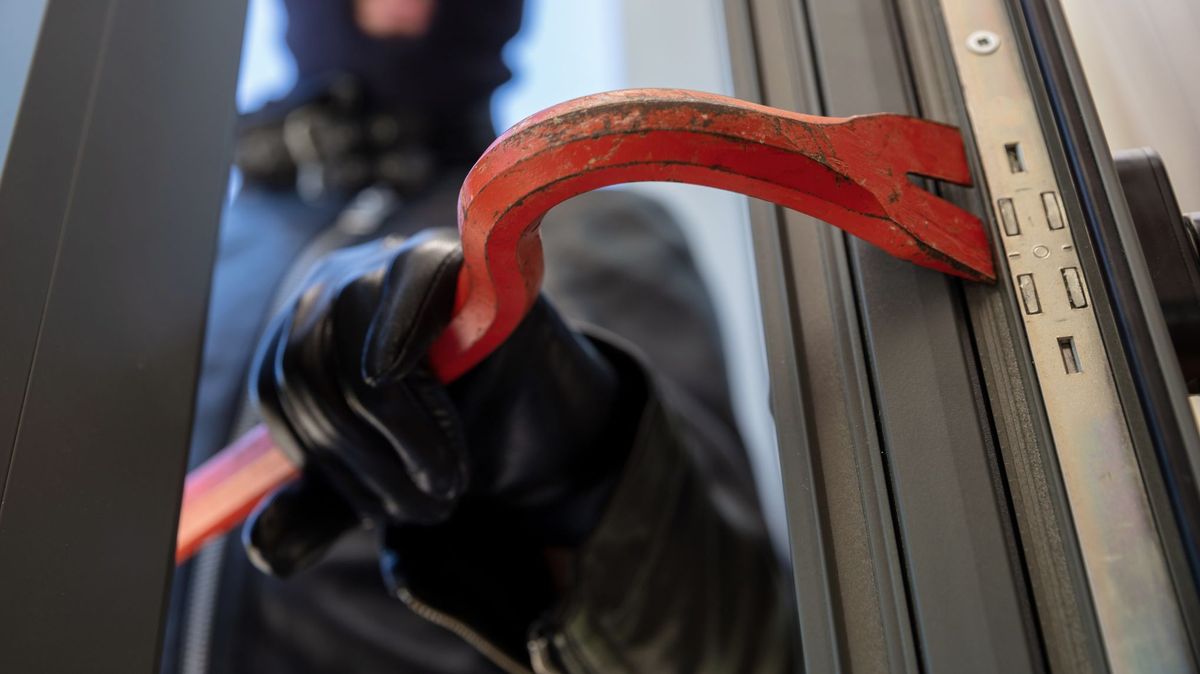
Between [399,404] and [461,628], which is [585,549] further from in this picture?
[399,404]

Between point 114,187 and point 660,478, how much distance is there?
1.14 feet

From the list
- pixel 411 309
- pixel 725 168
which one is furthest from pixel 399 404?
pixel 725 168

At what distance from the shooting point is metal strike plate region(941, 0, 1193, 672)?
0.26 metres

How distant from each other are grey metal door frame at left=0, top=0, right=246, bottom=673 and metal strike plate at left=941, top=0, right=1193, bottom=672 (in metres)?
0.33

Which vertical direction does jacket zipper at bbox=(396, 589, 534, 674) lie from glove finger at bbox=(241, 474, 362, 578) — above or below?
below

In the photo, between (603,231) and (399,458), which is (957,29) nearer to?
(399,458)

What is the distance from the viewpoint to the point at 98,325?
1.21 feet

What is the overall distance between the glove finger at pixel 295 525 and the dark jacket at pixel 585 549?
68 millimetres

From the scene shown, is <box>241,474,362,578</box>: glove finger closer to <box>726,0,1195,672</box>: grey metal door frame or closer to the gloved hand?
the gloved hand

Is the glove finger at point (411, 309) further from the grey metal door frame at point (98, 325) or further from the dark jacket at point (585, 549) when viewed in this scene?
the dark jacket at point (585, 549)

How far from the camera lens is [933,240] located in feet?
0.99

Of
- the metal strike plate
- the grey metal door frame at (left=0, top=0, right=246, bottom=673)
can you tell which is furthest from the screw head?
the grey metal door frame at (left=0, top=0, right=246, bottom=673)

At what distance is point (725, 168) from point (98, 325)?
9.8 inches

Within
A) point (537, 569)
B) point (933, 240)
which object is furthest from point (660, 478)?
point (933, 240)
